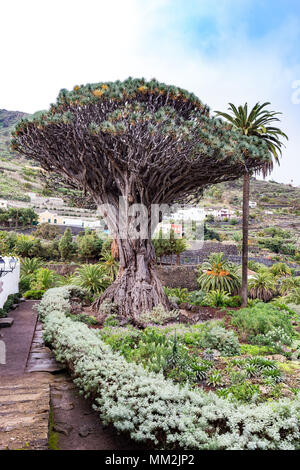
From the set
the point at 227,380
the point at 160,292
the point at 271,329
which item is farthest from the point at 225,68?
the point at 227,380

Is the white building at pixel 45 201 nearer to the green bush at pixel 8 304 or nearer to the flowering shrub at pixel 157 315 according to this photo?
the green bush at pixel 8 304

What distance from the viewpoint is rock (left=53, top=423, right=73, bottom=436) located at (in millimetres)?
3497

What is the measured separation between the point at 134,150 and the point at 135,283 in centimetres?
417

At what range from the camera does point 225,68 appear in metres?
14.0

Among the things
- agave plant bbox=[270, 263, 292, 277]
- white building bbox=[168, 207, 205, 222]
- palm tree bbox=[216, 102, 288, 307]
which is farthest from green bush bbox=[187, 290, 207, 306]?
white building bbox=[168, 207, 205, 222]

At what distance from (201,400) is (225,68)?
14259 mm

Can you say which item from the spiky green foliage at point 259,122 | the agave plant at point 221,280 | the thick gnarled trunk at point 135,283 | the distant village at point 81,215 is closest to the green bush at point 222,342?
the thick gnarled trunk at point 135,283

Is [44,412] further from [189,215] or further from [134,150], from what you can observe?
[189,215]

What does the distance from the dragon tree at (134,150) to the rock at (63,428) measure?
6.28 meters

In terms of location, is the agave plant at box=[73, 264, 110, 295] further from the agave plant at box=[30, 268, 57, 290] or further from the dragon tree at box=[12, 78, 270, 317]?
the dragon tree at box=[12, 78, 270, 317]

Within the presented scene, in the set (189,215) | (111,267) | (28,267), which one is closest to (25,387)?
(111,267)

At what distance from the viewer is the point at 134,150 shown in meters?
9.16

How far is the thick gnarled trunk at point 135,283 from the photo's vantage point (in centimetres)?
1013
